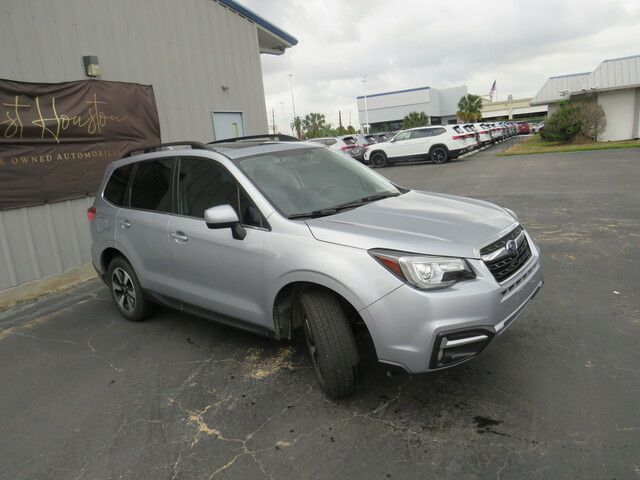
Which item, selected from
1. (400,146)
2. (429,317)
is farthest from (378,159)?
(429,317)

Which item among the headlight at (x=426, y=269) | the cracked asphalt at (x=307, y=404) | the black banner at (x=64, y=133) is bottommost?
the cracked asphalt at (x=307, y=404)

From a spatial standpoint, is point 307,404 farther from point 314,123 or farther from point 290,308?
Result: point 314,123

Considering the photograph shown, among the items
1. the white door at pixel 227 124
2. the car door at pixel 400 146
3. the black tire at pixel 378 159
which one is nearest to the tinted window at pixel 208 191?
the white door at pixel 227 124

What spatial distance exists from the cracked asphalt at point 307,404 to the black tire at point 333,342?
0.71ft

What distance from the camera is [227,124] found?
31.4 ft

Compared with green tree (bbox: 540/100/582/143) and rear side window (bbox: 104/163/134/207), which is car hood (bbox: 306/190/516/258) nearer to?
rear side window (bbox: 104/163/134/207)

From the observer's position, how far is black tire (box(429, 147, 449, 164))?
21094 millimetres

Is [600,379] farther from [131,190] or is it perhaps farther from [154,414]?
[131,190]

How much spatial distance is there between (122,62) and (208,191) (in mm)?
4720

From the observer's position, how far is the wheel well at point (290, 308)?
10.2 feet

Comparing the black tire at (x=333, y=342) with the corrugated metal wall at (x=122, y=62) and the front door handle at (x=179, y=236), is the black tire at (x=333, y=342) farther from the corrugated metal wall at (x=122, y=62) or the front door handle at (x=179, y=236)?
the corrugated metal wall at (x=122, y=62)

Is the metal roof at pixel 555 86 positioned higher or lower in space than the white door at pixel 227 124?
higher

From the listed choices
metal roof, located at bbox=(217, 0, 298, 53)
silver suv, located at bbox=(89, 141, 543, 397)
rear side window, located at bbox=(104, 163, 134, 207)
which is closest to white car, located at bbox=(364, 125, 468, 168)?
metal roof, located at bbox=(217, 0, 298, 53)

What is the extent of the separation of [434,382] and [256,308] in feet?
4.47
